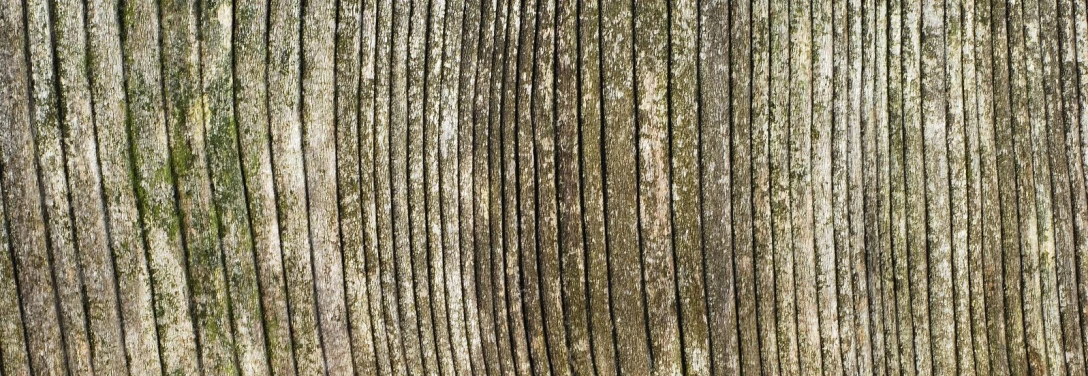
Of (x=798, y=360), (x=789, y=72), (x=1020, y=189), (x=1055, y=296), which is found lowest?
(x=798, y=360)

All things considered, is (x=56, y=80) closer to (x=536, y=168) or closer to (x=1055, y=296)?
(x=536, y=168)

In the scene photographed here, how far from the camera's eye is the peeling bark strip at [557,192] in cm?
170

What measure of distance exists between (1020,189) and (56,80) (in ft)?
7.03

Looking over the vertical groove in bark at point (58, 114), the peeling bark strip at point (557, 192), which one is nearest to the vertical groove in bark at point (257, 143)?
the peeling bark strip at point (557, 192)

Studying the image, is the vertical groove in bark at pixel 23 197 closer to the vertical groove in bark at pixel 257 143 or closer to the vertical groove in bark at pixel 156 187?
the vertical groove in bark at pixel 156 187

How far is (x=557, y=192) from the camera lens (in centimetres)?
181

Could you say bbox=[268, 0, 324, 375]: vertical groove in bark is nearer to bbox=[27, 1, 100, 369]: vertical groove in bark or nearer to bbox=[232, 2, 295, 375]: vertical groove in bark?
bbox=[232, 2, 295, 375]: vertical groove in bark

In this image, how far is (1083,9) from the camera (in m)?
1.82

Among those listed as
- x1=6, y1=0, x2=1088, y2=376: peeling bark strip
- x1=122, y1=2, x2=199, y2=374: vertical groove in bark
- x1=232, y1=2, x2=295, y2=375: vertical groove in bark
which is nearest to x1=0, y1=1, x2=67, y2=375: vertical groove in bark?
x1=6, y1=0, x2=1088, y2=376: peeling bark strip

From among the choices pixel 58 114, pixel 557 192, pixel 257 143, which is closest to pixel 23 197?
pixel 58 114

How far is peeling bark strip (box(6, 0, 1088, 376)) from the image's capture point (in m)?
1.70

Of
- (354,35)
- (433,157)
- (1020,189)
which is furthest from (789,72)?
(354,35)

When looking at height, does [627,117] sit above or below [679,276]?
above

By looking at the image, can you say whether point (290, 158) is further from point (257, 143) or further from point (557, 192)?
point (557, 192)
